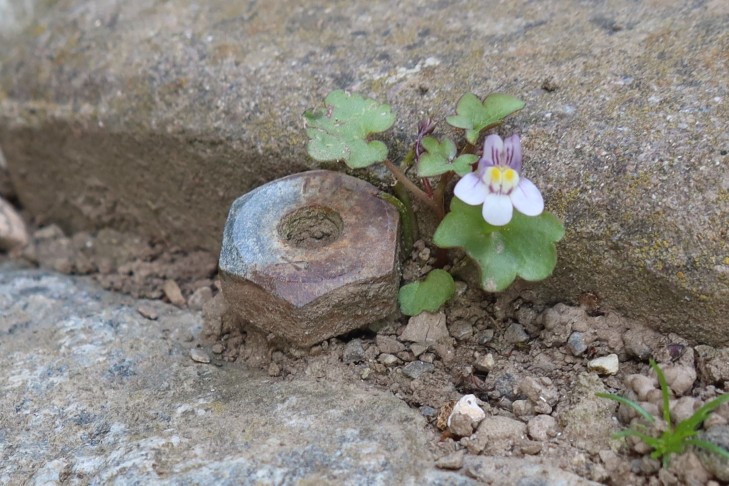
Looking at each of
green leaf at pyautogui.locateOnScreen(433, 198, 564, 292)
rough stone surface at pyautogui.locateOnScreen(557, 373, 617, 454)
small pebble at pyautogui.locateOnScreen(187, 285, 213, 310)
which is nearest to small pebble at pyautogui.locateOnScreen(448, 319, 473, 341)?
green leaf at pyautogui.locateOnScreen(433, 198, 564, 292)

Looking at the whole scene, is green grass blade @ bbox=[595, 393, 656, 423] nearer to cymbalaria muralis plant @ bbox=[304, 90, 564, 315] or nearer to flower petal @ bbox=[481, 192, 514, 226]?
cymbalaria muralis plant @ bbox=[304, 90, 564, 315]

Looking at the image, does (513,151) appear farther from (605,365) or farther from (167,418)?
(167,418)

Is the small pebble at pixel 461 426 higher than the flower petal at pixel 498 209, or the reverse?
the flower petal at pixel 498 209

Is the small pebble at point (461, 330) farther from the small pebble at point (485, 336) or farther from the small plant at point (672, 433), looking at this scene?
the small plant at point (672, 433)

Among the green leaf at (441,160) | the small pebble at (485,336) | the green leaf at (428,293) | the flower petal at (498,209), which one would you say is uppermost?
the green leaf at (441,160)

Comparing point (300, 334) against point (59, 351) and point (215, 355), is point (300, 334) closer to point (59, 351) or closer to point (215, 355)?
point (215, 355)

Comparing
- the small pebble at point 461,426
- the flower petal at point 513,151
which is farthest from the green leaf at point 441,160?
the small pebble at point 461,426
